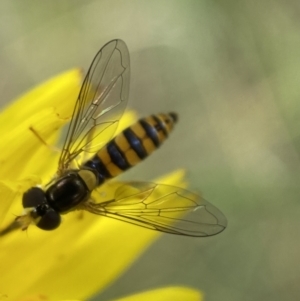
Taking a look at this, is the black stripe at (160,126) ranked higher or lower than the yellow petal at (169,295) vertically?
higher

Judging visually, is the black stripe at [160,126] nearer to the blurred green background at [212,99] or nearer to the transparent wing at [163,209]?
the transparent wing at [163,209]

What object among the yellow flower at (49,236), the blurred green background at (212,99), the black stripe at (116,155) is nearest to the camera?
the yellow flower at (49,236)

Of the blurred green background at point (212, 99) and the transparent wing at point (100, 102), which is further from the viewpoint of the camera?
the blurred green background at point (212, 99)

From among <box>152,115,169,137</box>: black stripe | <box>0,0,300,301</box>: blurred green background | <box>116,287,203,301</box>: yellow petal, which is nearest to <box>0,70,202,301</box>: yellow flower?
<box>116,287,203,301</box>: yellow petal

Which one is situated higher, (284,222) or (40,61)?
(40,61)

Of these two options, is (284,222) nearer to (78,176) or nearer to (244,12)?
(244,12)

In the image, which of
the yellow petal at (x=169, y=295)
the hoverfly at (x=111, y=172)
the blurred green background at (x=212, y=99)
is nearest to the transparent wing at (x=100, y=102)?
the hoverfly at (x=111, y=172)

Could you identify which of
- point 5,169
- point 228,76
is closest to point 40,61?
point 228,76
